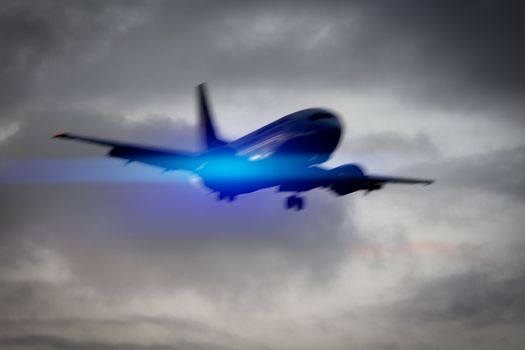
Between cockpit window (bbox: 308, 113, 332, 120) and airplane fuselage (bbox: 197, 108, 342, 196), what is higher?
cockpit window (bbox: 308, 113, 332, 120)

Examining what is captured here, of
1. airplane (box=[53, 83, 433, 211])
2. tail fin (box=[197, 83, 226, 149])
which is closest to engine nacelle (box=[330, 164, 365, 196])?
airplane (box=[53, 83, 433, 211])

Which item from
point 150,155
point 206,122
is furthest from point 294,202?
point 206,122

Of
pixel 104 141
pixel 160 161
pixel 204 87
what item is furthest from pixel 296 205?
pixel 204 87

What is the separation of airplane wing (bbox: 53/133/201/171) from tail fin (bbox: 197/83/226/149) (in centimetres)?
1623

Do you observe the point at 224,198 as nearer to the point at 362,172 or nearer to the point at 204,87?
the point at 362,172

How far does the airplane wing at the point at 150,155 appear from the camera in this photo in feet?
210

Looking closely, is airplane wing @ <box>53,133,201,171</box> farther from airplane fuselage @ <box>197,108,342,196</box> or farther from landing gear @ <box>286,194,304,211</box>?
landing gear @ <box>286,194,304,211</box>

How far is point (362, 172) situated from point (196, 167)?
1747cm

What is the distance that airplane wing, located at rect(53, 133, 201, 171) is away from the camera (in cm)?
6392

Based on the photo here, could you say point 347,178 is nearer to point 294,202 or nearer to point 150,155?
point 294,202

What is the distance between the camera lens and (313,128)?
70.8 m

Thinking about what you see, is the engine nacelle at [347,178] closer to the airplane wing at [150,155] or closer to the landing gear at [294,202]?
the landing gear at [294,202]

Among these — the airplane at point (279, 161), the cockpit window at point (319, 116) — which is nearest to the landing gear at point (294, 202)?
the airplane at point (279, 161)

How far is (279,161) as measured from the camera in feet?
232
